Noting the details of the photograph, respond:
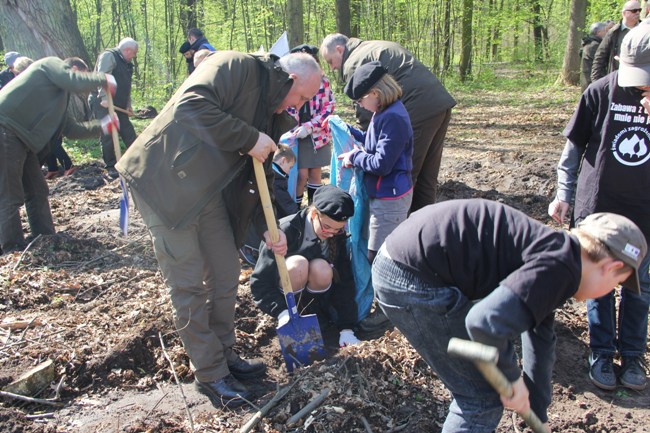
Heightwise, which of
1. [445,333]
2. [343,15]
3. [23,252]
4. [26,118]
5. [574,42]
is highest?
[343,15]

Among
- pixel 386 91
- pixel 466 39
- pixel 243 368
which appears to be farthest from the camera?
pixel 466 39

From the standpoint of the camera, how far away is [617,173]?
3.07 meters

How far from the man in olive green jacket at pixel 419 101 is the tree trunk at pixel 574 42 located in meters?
11.1

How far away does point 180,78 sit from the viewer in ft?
67.7

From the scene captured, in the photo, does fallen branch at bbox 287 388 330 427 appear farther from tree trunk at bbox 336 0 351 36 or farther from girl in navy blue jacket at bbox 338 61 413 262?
tree trunk at bbox 336 0 351 36

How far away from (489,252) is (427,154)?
2983 mm

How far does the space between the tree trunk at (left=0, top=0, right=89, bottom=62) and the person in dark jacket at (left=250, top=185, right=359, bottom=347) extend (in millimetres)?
8226

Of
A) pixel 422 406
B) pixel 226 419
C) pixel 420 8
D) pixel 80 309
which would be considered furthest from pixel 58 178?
pixel 420 8

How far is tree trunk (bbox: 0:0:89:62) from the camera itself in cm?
964

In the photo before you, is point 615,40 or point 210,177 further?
point 615,40

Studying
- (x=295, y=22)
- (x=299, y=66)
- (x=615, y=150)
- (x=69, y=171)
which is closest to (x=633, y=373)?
(x=615, y=150)

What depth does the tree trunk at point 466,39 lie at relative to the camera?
1759 centimetres

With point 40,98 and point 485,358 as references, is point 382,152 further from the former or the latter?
point 40,98

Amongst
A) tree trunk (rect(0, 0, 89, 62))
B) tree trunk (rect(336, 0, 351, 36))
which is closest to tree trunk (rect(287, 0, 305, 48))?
tree trunk (rect(336, 0, 351, 36))
